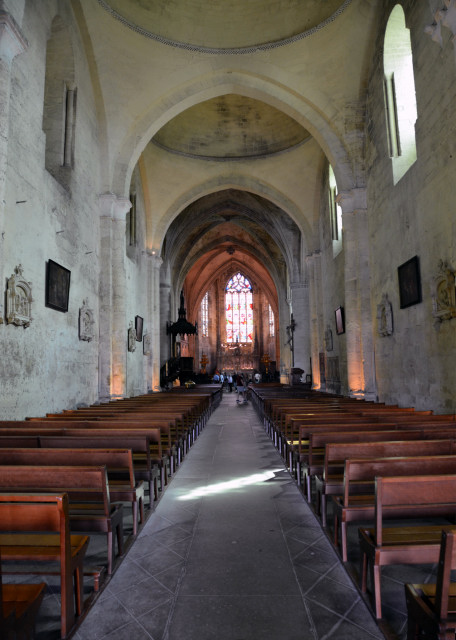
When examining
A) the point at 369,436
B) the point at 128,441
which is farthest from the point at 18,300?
the point at 369,436

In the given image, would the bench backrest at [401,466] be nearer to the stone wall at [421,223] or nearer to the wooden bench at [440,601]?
the wooden bench at [440,601]

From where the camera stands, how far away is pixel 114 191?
40.0 ft

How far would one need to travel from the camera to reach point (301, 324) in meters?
22.7

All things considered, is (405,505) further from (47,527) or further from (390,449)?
(47,527)

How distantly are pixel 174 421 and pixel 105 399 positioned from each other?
5805 millimetres

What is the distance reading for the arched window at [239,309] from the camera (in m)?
43.5

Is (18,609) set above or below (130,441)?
below

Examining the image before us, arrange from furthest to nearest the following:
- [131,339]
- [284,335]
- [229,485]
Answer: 1. [284,335]
2. [131,339]
3. [229,485]

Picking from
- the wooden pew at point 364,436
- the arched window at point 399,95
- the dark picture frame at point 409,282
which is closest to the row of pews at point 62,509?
the wooden pew at point 364,436

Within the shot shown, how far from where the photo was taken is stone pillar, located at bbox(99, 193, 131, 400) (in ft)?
38.1

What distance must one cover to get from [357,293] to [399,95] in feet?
15.7

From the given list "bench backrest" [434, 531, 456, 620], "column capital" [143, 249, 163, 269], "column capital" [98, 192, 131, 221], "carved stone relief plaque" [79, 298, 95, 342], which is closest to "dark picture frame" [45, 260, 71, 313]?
"carved stone relief plaque" [79, 298, 95, 342]

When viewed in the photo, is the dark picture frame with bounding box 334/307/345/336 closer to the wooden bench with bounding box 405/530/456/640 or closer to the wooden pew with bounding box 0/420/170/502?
the wooden pew with bounding box 0/420/170/502

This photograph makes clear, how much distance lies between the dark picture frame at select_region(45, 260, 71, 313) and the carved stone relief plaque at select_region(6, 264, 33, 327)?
100 cm
